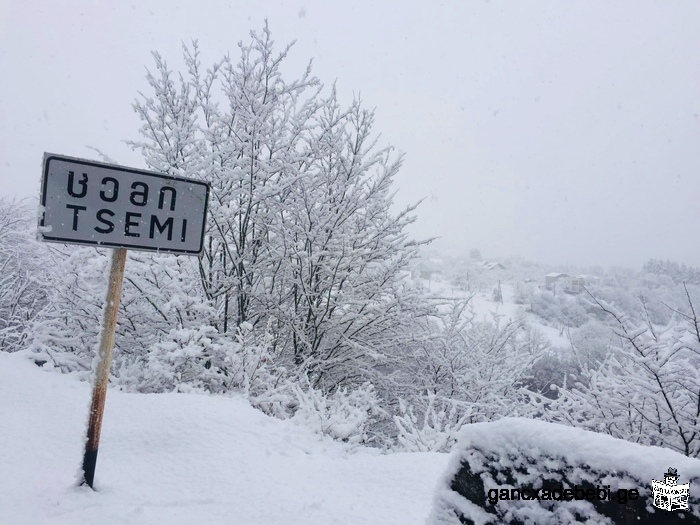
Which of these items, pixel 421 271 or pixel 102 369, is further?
pixel 421 271

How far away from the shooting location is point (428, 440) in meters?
5.01

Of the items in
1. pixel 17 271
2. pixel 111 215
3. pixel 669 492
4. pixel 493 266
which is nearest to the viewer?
pixel 669 492

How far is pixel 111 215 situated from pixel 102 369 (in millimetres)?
915

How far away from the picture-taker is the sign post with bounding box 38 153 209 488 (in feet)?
7.14

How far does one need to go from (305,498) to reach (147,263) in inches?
244

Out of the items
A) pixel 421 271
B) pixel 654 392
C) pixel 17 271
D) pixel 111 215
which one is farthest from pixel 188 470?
pixel 421 271

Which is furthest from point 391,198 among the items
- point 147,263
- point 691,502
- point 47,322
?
point 691,502

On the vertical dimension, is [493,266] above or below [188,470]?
above

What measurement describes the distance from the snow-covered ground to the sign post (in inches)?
12.8

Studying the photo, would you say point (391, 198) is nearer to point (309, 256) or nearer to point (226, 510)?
point (309, 256)

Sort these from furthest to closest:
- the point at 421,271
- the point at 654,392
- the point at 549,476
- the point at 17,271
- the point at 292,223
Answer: the point at 421,271 < the point at 17,271 < the point at 292,223 < the point at 654,392 < the point at 549,476

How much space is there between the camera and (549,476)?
1.40 m

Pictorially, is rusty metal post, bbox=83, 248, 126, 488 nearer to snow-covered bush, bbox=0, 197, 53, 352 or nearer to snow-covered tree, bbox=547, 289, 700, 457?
snow-covered tree, bbox=547, 289, 700, 457

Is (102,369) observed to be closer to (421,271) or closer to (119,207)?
(119,207)
